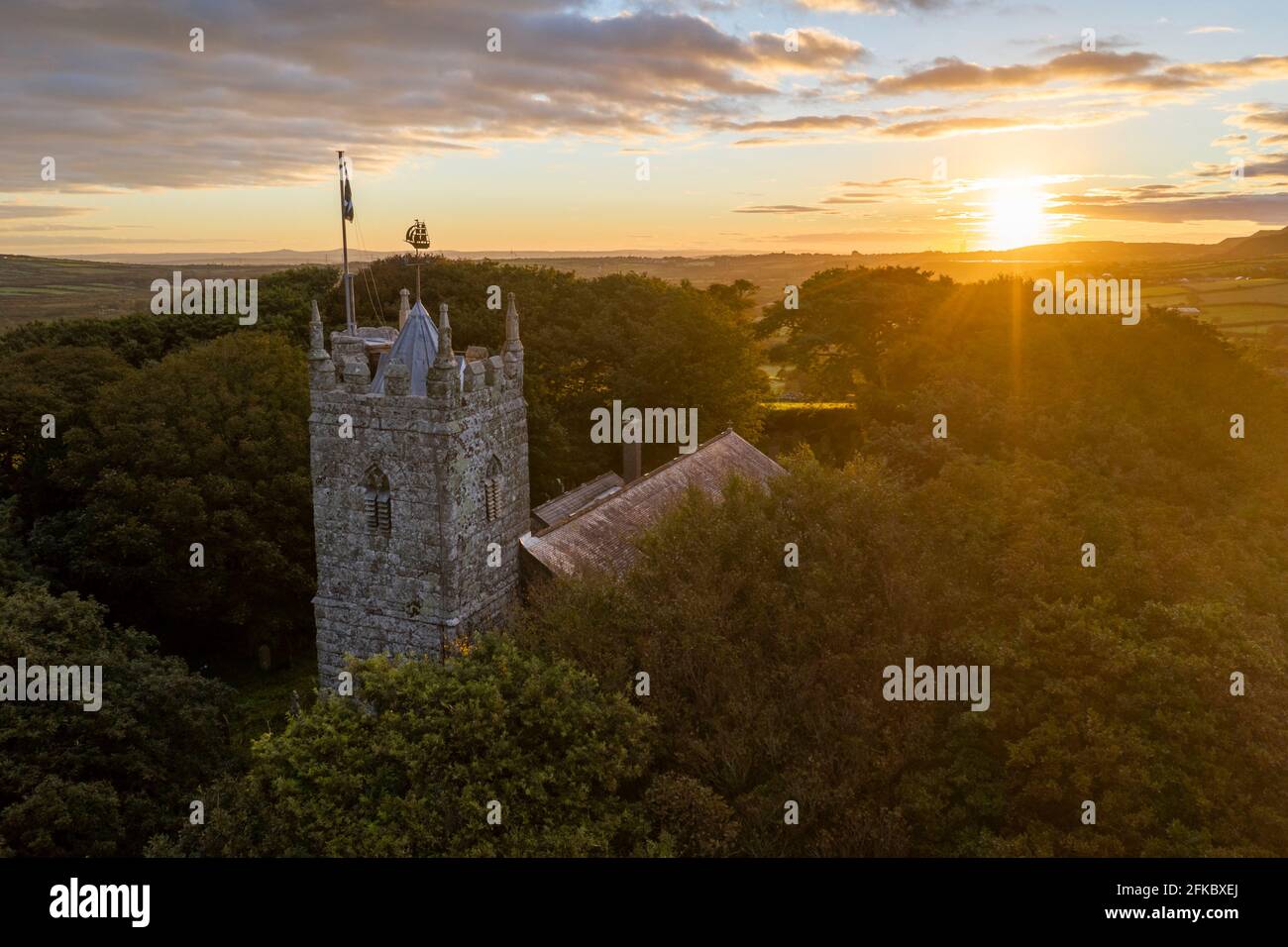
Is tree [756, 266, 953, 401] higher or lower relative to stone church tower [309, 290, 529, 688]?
higher

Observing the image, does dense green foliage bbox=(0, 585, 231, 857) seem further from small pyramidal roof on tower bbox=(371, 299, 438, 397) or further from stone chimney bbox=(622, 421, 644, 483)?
stone chimney bbox=(622, 421, 644, 483)

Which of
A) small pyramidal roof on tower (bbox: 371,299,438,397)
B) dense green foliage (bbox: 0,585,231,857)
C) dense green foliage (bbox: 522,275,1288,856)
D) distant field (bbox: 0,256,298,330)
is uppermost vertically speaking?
distant field (bbox: 0,256,298,330)

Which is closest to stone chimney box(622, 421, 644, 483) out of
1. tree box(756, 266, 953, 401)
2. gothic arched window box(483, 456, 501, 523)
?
tree box(756, 266, 953, 401)
